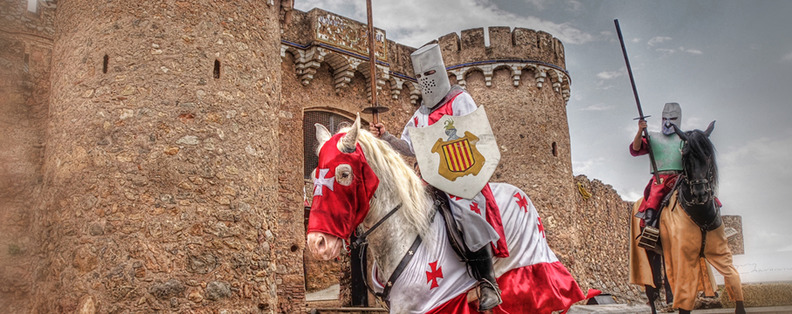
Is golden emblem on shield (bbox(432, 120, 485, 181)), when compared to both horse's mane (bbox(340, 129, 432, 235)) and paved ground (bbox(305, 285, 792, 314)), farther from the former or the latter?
paved ground (bbox(305, 285, 792, 314))

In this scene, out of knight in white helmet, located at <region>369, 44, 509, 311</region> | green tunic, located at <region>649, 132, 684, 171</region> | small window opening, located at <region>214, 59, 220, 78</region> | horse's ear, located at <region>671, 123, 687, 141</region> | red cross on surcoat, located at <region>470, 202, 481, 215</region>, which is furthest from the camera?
small window opening, located at <region>214, 59, 220, 78</region>

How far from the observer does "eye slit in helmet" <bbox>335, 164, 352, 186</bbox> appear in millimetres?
3248

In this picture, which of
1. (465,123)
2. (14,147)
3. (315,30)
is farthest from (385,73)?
(465,123)

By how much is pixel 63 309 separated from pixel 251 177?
266cm

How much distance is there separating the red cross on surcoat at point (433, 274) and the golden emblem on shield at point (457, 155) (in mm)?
572

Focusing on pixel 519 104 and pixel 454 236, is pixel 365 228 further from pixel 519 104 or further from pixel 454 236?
pixel 519 104

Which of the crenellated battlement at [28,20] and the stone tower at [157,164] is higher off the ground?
the crenellated battlement at [28,20]

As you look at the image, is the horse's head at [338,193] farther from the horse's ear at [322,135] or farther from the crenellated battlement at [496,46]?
the crenellated battlement at [496,46]

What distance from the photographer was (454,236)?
3.45 m

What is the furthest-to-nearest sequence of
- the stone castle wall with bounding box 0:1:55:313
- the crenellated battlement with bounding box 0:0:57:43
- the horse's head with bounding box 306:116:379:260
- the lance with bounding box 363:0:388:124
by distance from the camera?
1. the crenellated battlement with bounding box 0:0:57:43
2. the stone castle wall with bounding box 0:1:55:313
3. the lance with bounding box 363:0:388:124
4. the horse's head with bounding box 306:116:379:260

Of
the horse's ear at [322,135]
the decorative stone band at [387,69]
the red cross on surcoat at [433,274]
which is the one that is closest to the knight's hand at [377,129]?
the horse's ear at [322,135]

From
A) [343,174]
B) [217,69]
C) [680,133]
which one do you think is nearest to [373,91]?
[343,174]

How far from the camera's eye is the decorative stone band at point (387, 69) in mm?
A: 12617

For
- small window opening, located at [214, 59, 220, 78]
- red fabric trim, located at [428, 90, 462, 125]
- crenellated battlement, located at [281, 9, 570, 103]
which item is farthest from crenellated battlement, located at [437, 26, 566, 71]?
red fabric trim, located at [428, 90, 462, 125]
